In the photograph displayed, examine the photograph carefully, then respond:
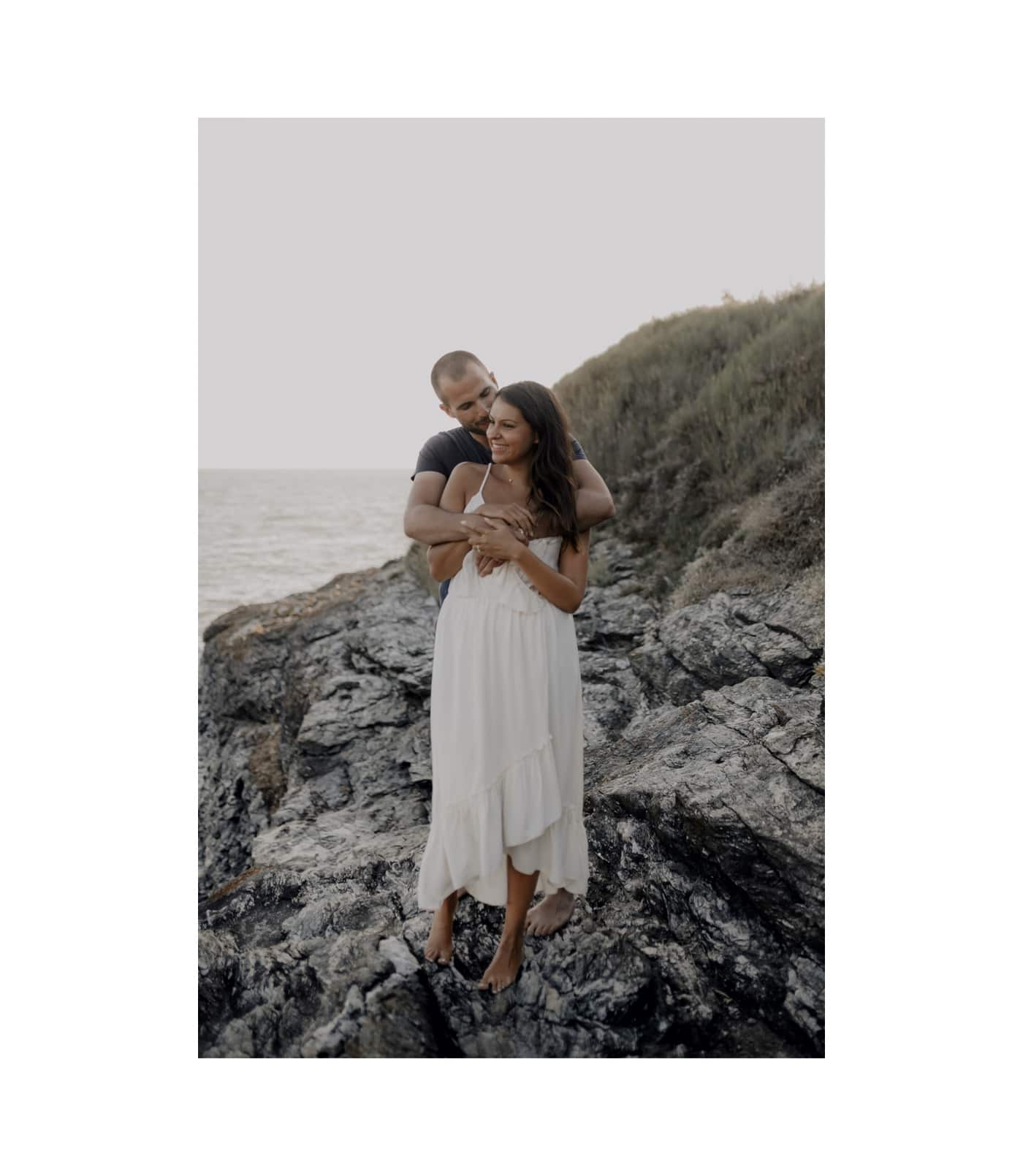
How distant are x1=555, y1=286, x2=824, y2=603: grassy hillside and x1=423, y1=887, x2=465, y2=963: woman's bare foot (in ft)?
9.06

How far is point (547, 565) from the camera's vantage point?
10.6 feet

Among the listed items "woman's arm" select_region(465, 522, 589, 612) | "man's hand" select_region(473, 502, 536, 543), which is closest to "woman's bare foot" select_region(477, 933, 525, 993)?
"woman's arm" select_region(465, 522, 589, 612)

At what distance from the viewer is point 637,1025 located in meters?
3.41

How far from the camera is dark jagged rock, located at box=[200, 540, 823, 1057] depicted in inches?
135

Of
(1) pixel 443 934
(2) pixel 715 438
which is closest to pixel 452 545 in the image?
(1) pixel 443 934

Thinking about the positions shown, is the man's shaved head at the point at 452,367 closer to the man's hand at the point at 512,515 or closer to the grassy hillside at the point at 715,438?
the man's hand at the point at 512,515

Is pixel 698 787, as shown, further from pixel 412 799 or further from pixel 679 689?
pixel 412 799

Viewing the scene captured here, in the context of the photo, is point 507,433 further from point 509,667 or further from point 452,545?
point 509,667

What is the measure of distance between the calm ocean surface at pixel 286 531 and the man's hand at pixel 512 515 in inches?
253

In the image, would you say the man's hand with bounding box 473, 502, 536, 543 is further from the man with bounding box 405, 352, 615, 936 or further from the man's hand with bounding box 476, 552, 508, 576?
the man's hand with bounding box 476, 552, 508, 576

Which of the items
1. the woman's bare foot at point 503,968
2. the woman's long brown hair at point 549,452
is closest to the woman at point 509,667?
the woman's long brown hair at point 549,452

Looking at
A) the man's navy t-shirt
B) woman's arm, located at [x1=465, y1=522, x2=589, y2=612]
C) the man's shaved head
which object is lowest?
woman's arm, located at [x1=465, y1=522, x2=589, y2=612]

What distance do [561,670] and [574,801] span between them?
0.51m
